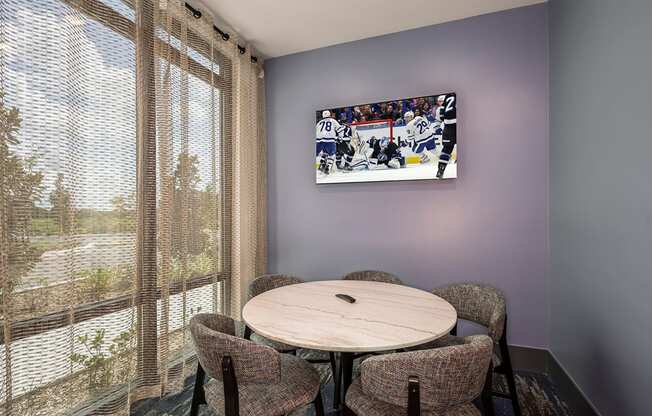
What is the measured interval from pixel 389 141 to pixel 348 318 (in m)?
1.79

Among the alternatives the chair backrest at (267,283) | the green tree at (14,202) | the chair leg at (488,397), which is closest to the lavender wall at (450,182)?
the chair backrest at (267,283)

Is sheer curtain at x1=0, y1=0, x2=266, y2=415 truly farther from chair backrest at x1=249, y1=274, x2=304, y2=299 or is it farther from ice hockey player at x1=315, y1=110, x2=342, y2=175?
ice hockey player at x1=315, y1=110, x2=342, y2=175

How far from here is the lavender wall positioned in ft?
8.01

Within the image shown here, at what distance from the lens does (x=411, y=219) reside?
108 inches

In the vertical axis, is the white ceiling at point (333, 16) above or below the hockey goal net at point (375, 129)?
above

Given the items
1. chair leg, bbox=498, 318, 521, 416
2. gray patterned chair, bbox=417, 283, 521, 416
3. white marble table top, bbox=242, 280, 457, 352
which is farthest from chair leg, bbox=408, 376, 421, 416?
chair leg, bbox=498, 318, 521, 416

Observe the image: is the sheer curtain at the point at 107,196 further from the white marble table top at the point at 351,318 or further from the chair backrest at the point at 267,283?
the white marble table top at the point at 351,318

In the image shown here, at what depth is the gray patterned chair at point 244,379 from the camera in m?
1.18

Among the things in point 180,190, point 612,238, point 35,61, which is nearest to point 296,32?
point 180,190

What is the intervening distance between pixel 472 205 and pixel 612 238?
3.48 feet

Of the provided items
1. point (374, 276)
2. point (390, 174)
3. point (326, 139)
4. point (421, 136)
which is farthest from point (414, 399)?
point (326, 139)

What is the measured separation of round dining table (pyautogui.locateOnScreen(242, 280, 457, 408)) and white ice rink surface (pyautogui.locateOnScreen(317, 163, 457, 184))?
107 cm

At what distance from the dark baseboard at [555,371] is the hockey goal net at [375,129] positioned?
2097mm

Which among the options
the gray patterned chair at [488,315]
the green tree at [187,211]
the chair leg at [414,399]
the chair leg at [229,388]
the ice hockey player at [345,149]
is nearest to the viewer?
the chair leg at [414,399]
